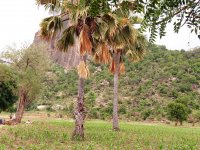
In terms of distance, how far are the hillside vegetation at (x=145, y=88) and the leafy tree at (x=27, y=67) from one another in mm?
13777

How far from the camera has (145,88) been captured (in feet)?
172

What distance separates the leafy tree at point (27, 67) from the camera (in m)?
33.6

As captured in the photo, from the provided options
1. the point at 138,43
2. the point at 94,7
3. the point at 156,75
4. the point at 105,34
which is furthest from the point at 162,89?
the point at 94,7

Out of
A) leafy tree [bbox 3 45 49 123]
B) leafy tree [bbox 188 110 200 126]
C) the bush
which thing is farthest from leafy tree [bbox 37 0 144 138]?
the bush

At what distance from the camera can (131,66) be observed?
197 ft

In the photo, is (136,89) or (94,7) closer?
(94,7)

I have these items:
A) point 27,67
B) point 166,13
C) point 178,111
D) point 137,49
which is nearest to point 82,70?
point 137,49

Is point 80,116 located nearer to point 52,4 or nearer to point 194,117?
point 52,4

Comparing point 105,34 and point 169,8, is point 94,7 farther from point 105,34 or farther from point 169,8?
point 105,34

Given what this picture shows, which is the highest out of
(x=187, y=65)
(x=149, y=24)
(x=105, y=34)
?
(x=187, y=65)

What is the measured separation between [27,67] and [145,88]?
23.3m

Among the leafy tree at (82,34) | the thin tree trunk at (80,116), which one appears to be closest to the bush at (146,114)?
the leafy tree at (82,34)

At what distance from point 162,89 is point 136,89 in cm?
405

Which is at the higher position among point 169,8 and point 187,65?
point 187,65
